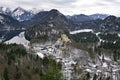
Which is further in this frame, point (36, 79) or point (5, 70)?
point (5, 70)

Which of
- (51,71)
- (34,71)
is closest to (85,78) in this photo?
(34,71)

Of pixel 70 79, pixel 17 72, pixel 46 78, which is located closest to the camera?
pixel 46 78

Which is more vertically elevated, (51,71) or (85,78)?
(51,71)

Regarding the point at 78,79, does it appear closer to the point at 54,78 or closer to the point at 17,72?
the point at 17,72

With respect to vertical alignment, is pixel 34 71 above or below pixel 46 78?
below

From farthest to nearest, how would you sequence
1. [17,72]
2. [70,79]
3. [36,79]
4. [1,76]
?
[70,79] < [17,72] < [1,76] < [36,79]

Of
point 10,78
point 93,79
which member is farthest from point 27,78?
point 93,79

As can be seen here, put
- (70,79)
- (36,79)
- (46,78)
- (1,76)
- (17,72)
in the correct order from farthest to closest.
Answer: (70,79) < (17,72) < (1,76) < (36,79) < (46,78)

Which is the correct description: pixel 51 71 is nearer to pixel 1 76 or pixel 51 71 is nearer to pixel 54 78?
pixel 54 78

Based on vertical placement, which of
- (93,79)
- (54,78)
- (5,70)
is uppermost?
(54,78)
